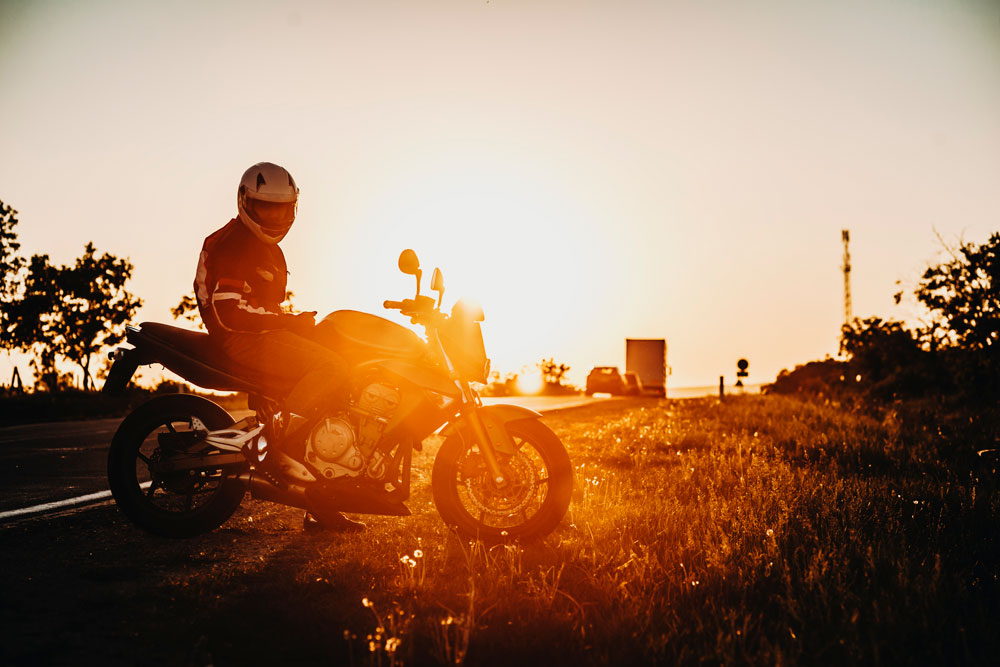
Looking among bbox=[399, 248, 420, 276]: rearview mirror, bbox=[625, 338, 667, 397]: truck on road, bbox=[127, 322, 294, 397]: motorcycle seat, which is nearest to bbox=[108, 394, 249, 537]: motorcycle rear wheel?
bbox=[127, 322, 294, 397]: motorcycle seat

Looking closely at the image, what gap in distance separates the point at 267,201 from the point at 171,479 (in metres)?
2.03

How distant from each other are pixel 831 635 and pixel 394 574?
2.29m

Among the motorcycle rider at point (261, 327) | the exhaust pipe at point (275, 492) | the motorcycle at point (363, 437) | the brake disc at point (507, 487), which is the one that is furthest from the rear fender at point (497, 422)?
the exhaust pipe at point (275, 492)

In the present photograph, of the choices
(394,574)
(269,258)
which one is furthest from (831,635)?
(269,258)

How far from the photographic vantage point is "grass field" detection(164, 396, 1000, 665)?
3025 millimetres

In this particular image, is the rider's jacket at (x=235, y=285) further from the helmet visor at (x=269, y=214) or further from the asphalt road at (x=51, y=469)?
the asphalt road at (x=51, y=469)

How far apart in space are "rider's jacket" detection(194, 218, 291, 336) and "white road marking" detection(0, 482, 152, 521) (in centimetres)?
142

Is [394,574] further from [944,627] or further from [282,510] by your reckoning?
[944,627]

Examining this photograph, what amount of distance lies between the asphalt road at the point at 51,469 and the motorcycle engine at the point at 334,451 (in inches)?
87.7

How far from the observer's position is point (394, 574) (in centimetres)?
411

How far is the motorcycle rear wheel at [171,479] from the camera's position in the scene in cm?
480

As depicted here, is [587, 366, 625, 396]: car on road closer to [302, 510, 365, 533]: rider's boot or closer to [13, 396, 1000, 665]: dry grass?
[13, 396, 1000, 665]: dry grass

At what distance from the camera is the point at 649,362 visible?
1834 inches

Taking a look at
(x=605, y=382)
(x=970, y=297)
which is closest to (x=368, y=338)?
(x=970, y=297)
